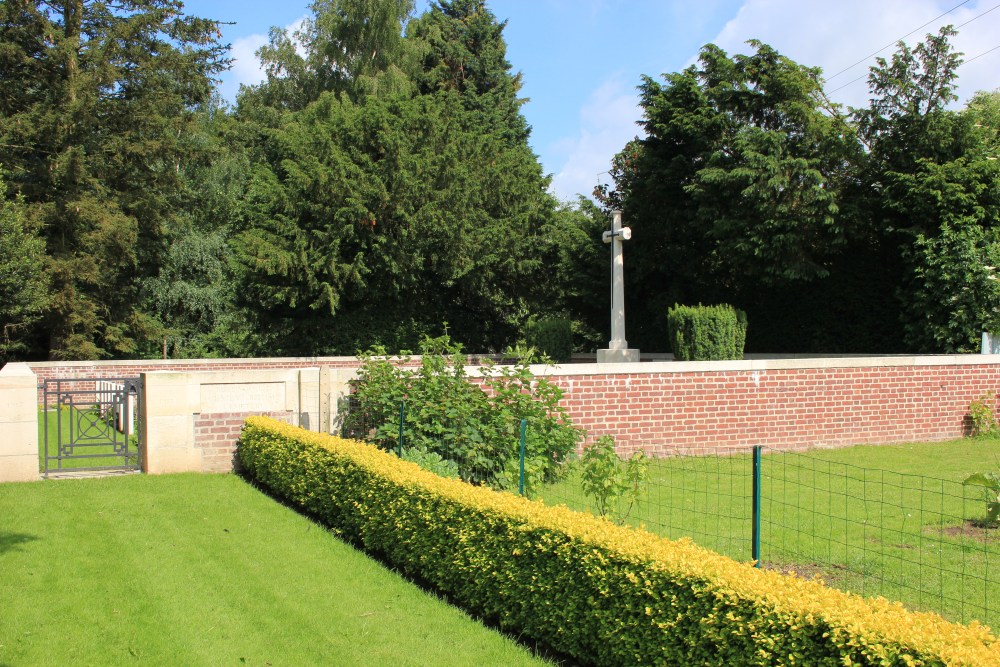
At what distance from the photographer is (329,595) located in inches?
217

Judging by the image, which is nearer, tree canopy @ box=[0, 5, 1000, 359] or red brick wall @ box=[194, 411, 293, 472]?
red brick wall @ box=[194, 411, 293, 472]

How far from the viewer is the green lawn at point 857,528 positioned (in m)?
5.45

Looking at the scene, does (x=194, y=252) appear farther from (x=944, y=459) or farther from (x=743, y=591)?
(x=743, y=591)

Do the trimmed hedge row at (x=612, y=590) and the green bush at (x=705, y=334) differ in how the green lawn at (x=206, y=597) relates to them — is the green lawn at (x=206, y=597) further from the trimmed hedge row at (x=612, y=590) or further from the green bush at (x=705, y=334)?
the green bush at (x=705, y=334)

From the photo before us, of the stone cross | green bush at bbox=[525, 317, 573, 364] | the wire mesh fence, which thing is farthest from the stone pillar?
green bush at bbox=[525, 317, 573, 364]

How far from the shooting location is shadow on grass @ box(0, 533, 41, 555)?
6.58 meters

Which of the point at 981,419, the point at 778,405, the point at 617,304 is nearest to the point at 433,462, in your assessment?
the point at 778,405

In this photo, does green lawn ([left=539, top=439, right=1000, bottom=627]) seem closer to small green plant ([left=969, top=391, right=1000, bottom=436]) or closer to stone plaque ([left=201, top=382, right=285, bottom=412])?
small green plant ([left=969, top=391, right=1000, bottom=436])

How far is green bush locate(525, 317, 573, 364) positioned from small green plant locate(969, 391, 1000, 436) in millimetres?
8903

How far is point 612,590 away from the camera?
429 cm

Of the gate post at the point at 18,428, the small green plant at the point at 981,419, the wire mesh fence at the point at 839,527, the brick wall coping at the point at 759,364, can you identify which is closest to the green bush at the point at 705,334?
the brick wall coping at the point at 759,364

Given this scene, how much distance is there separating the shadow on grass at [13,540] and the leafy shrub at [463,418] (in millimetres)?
3364

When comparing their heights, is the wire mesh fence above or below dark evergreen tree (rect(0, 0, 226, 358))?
below

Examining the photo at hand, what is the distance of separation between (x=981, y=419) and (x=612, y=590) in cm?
1176
